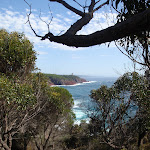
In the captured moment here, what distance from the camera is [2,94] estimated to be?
449 cm

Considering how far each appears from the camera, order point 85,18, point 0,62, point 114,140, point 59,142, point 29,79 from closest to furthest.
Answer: point 85,18 → point 0,62 → point 29,79 → point 114,140 → point 59,142

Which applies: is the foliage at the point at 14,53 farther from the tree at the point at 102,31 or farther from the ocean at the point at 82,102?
the ocean at the point at 82,102

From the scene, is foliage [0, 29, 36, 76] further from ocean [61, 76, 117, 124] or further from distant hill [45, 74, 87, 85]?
distant hill [45, 74, 87, 85]

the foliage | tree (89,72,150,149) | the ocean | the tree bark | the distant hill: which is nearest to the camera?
the tree bark

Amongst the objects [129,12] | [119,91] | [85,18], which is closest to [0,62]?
[85,18]

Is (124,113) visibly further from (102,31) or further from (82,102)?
(82,102)

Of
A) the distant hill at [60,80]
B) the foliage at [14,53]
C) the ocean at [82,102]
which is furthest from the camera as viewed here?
the distant hill at [60,80]

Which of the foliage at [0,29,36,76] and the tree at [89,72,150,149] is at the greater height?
the foliage at [0,29,36,76]

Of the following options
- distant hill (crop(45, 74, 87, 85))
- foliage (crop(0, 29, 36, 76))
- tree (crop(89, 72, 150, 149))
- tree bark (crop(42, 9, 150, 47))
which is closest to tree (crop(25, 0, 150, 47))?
tree bark (crop(42, 9, 150, 47))

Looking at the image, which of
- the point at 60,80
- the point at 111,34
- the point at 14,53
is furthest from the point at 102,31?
the point at 60,80

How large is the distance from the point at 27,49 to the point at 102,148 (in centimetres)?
1025

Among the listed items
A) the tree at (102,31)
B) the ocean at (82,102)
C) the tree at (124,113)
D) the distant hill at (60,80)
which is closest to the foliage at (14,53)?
the tree at (102,31)

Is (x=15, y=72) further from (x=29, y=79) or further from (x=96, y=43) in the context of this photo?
(x=96, y=43)

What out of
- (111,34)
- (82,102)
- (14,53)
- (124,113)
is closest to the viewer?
(111,34)
